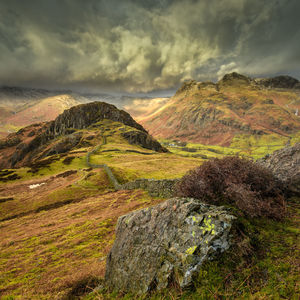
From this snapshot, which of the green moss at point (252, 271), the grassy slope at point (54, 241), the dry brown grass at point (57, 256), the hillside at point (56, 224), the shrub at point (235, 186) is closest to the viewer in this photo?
the green moss at point (252, 271)

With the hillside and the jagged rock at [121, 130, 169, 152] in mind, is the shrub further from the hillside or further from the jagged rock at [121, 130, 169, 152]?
the jagged rock at [121, 130, 169, 152]

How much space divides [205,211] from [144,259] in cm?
279

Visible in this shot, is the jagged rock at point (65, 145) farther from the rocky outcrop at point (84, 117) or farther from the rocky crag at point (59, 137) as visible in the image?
the rocky outcrop at point (84, 117)

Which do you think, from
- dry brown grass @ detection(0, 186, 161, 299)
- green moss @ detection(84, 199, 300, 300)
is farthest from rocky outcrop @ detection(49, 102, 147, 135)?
green moss @ detection(84, 199, 300, 300)

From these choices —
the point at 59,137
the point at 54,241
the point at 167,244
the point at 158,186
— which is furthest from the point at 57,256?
the point at 59,137

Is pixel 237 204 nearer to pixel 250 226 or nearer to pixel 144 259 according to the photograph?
pixel 250 226

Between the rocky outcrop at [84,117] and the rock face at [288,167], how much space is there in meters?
168

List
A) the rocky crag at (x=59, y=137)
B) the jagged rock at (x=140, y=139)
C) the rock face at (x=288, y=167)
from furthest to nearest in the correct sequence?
1. the jagged rock at (x=140, y=139)
2. the rocky crag at (x=59, y=137)
3. the rock face at (x=288, y=167)

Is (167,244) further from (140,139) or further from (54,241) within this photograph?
(140,139)

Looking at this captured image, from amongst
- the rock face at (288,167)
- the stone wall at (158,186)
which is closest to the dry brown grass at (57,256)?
the stone wall at (158,186)

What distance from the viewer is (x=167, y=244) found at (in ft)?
18.1

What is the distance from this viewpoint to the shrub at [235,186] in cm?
623

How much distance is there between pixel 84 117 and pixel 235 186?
604 ft

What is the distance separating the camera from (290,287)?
344 centimetres
